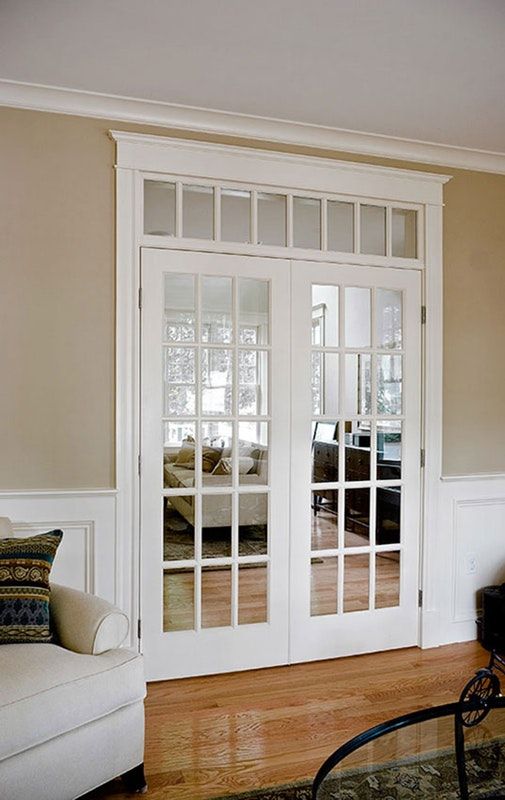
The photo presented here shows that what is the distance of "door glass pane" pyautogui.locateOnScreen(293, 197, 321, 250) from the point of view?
328 cm

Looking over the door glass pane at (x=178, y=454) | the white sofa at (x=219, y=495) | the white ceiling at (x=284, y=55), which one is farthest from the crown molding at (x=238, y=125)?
the white sofa at (x=219, y=495)

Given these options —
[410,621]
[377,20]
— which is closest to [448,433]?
[410,621]

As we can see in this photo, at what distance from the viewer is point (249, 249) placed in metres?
3.16

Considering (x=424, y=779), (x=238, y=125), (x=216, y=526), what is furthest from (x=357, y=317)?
(x=424, y=779)

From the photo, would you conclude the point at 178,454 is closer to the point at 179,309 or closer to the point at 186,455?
the point at 186,455

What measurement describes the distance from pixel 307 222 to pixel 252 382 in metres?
0.88

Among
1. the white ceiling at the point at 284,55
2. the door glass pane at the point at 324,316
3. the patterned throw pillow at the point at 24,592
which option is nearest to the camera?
the patterned throw pillow at the point at 24,592

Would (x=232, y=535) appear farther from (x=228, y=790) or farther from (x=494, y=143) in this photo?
(x=494, y=143)

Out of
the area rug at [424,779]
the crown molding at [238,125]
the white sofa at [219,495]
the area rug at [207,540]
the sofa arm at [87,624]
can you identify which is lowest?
the area rug at [424,779]

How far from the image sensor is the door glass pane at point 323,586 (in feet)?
10.9

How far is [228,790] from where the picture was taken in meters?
2.18

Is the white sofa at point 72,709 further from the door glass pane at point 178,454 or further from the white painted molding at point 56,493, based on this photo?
Answer: the door glass pane at point 178,454

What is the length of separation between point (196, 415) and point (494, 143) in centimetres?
211

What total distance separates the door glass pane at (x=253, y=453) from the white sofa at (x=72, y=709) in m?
1.09
